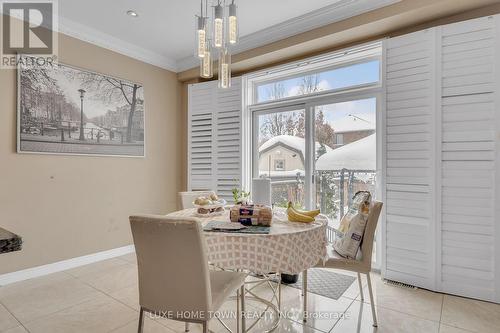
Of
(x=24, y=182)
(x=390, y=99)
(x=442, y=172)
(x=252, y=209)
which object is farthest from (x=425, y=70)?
(x=24, y=182)

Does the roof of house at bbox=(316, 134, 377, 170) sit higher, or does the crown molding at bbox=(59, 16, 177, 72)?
the crown molding at bbox=(59, 16, 177, 72)

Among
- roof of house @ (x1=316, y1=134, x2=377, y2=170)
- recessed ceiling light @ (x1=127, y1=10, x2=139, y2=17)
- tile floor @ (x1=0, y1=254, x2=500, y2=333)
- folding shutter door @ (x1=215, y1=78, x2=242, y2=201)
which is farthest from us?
folding shutter door @ (x1=215, y1=78, x2=242, y2=201)

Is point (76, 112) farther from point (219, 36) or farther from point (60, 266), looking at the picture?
point (219, 36)

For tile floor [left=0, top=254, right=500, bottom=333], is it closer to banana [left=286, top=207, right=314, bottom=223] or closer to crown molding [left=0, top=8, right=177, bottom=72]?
banana [left=286, top=207, right=314, bottom=223]

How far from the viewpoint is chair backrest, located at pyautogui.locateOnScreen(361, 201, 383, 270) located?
1.97 meters

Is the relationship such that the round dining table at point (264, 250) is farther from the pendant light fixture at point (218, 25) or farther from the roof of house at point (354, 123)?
the roof of house at point (354, 123)

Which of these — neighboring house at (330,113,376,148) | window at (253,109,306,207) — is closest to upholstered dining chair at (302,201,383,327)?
neighboring house at (330,113,376,148)

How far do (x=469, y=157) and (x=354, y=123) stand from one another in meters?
1.16

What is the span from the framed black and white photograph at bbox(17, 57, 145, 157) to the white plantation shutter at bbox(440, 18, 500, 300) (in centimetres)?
364

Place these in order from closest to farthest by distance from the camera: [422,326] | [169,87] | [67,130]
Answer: [422,326] < [67,130] < [169,87]

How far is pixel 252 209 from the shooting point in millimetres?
1789

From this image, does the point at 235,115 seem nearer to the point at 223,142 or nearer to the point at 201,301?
the point at 223,142

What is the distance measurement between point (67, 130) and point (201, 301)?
2787mm
